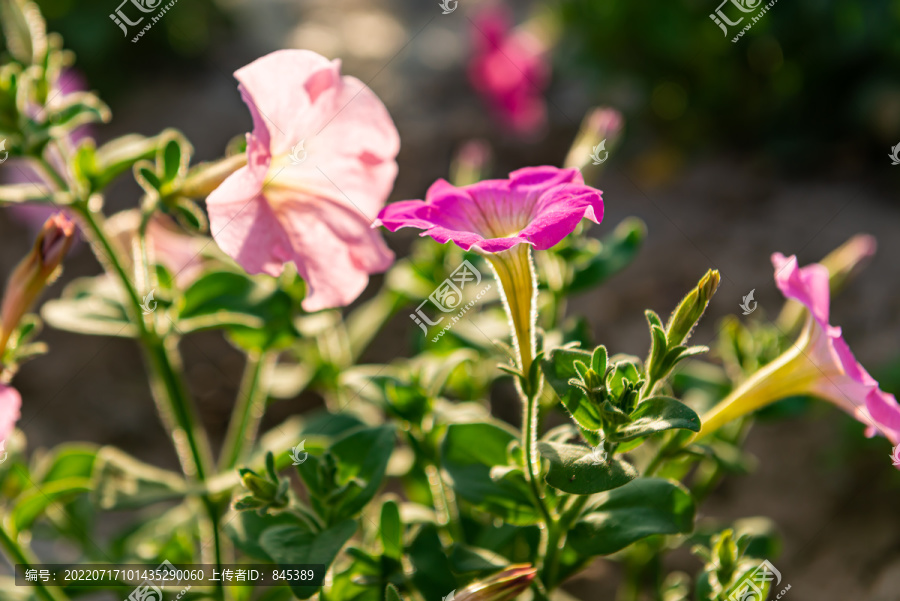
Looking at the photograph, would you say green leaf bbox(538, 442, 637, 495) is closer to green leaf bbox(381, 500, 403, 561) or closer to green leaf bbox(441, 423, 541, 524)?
green leaf bbox(441, 423, 541, 524)

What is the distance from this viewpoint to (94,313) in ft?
3.54

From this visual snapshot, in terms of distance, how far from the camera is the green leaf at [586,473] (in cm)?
69

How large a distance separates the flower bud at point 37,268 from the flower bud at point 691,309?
2.25ft

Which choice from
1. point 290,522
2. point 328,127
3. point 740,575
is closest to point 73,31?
point 328,127

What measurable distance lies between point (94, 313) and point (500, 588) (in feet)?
2.30

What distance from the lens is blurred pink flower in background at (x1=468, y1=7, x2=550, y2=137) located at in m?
2.46

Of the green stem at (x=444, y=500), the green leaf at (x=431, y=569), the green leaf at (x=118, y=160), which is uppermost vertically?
the green leaf at (x=118, y=160)

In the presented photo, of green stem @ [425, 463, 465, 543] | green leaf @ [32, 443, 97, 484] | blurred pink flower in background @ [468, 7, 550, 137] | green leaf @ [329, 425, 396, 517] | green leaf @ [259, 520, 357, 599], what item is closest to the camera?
green leaf @ [259, 520, 357, 599]

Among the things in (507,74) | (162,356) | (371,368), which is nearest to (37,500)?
(162,356)

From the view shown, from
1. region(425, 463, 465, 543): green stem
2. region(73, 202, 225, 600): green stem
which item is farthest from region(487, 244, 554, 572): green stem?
region(73, 202, 225, 600): green stem

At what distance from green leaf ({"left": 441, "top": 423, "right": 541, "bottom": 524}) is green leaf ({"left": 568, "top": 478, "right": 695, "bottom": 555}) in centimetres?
7

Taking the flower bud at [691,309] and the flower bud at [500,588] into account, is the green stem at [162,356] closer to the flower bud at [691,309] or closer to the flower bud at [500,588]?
the flower bud at [500,588]

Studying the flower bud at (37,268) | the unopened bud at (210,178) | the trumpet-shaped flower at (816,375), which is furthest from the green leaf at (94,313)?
the trumpet-shaped flower at (816,375)

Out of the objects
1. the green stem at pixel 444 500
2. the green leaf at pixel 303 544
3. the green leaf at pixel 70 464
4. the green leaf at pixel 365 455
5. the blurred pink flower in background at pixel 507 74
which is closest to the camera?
the green leaf at pixel 303 544
